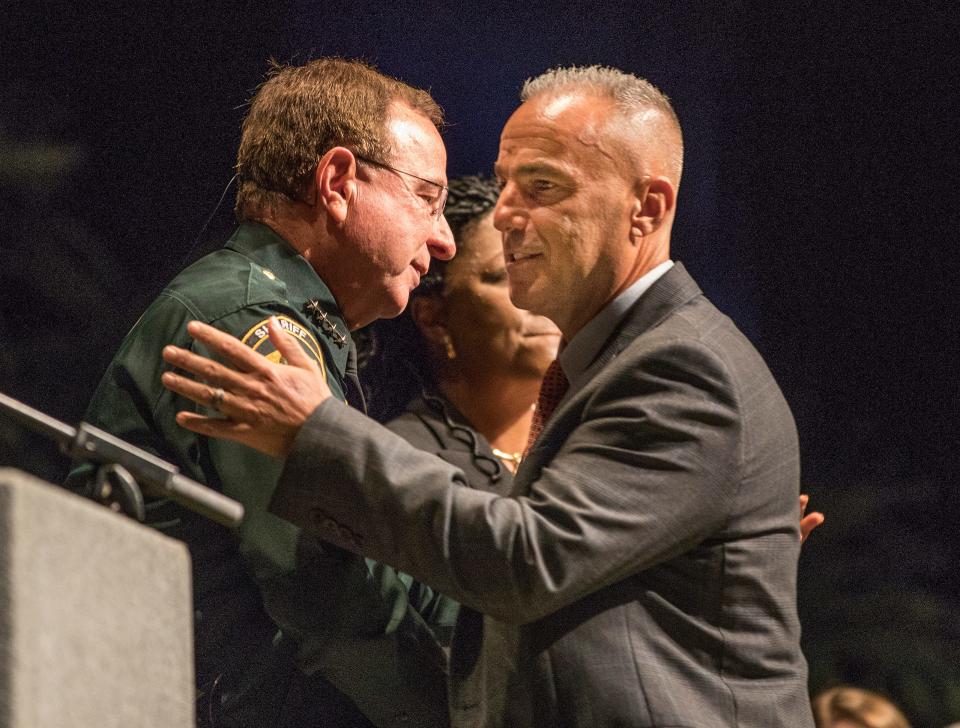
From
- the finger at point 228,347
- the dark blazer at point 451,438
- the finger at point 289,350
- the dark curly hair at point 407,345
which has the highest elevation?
the finger at point 228,347

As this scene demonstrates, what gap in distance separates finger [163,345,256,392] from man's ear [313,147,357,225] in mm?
660

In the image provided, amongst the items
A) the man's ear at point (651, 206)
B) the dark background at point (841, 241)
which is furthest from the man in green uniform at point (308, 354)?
the dark background at point (841, 241)

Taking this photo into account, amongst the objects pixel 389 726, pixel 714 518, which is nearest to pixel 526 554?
pixel 714 518

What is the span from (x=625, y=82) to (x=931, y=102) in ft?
5.30

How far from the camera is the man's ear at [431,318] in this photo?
2771 mm

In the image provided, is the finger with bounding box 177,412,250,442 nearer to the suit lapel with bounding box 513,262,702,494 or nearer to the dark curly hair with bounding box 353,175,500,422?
the suit lapel with bounding box 513,262,702,494

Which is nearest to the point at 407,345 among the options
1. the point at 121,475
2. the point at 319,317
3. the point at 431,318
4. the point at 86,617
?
the point at 431,318

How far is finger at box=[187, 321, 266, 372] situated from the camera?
138 centimetres

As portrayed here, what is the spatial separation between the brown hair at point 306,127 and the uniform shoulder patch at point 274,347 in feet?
1.05

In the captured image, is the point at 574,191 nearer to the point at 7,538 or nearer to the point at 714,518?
the point at 714,518

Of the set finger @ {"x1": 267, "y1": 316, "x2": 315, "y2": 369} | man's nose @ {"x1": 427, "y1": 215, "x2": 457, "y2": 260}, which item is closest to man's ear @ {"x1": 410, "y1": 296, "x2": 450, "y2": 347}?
man's nose @ {"x1": 427, "y1": 215, "x2": 457, "y2": 260}

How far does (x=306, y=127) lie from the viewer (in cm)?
209

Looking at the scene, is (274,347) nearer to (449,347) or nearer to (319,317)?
(319,317)

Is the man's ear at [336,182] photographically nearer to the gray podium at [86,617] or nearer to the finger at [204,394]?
the finger at [204,394]
